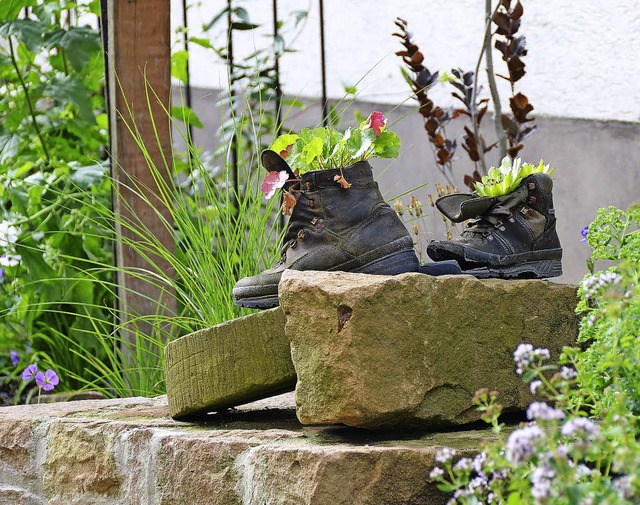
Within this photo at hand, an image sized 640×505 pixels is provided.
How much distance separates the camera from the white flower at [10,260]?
122 inches

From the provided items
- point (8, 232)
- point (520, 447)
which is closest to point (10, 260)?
point (8, 232)

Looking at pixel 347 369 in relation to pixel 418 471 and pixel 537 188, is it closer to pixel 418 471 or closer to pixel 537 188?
pixel 418 471

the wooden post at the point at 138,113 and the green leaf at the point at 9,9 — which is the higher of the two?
the green leaf at the point at 9,9

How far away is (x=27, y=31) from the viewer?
3074mm

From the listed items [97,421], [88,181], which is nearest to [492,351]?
[97,421]

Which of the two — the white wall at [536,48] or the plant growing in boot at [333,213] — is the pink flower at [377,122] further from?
the white wall at [536,48]

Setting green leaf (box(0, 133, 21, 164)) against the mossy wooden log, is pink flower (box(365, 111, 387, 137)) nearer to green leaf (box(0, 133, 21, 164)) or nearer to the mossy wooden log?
the mossy wooden log

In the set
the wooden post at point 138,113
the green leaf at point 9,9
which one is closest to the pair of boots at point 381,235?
the wooden post at point 138,113

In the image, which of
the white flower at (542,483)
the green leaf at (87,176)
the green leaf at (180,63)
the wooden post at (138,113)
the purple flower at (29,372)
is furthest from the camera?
the green leaf at (180,63)

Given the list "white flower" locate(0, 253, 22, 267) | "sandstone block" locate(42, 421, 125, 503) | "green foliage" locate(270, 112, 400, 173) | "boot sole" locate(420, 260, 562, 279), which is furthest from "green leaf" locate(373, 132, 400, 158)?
"white flower" locate(0, 253, 22, 267)

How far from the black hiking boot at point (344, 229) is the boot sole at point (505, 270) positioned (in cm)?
4

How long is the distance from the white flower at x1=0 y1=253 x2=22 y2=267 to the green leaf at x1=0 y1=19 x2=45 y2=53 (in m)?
0.70

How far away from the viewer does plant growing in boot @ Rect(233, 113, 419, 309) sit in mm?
1784

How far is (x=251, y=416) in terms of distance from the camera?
2.01m
